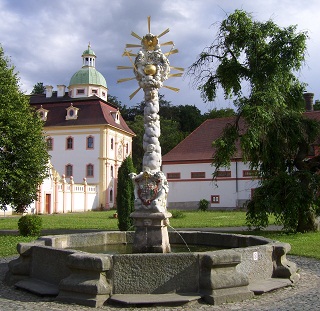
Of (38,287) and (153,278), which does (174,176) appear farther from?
(153,278)

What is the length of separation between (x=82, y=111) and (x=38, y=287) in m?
46.4

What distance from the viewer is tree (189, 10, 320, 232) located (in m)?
17.6

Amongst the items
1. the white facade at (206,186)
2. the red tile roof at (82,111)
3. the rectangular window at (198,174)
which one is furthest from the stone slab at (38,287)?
the red tile roof at (82,111)

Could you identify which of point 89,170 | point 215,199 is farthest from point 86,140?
point 215,199

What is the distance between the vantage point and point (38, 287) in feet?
26.8

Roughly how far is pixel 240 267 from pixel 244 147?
31.3ft

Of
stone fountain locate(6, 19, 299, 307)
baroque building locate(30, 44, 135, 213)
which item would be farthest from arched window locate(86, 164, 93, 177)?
stone fountain locate(6, 19, 299, 307)

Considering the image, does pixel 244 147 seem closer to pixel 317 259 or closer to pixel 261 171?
pixel 261 171

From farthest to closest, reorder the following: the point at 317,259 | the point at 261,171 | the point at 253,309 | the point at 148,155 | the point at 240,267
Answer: the point at 261,171
the point at 317,259
the point at 148,155
the point at 240,267
the point at 253,309

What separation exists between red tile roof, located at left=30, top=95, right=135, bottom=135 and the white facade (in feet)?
41.3

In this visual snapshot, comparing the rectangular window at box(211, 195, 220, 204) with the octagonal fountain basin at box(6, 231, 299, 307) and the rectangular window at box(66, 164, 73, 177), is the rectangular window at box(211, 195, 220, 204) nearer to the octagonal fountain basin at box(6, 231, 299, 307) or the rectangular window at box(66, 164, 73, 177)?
the rectangular window at box(66, 164, 73, 177)

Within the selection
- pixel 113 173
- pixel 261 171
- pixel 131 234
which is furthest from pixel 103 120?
pixel 131 234

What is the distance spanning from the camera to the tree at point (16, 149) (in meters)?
18.2

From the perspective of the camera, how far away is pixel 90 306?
7.06m
